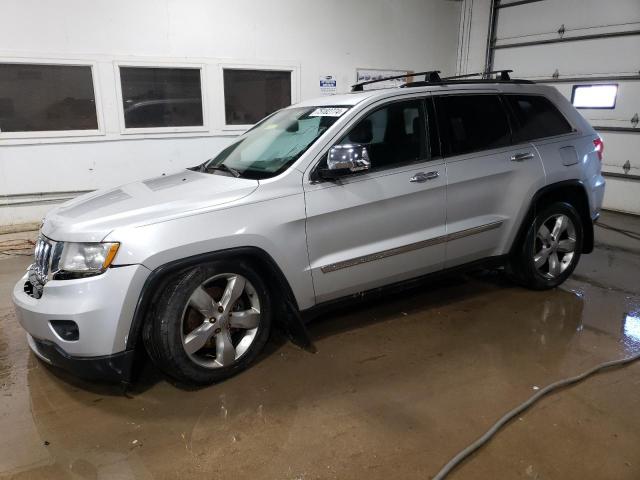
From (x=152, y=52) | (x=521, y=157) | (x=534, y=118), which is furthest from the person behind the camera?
(x=152, y=52)

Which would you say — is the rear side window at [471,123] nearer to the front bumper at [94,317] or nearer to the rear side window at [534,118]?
the rear side window at [534,118]

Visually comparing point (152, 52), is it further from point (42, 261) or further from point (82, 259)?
point (82, 259)

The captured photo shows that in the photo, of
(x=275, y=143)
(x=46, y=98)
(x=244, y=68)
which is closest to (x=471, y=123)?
(x=275, y=143)

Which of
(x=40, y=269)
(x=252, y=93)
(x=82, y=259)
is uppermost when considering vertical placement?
(x=252, y=93)

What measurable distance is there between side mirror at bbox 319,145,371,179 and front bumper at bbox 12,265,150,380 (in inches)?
48.3

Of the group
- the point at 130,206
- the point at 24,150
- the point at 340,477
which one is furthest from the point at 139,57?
the point at 340,477

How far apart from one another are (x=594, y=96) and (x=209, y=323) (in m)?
7.43

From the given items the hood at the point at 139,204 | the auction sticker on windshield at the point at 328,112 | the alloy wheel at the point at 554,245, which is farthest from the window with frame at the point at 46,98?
the alloy wheel at the point at 554,245

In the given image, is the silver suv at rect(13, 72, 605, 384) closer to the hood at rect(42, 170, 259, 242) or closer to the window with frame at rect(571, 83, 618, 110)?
the hood at rect(42, 170, 259, 242)

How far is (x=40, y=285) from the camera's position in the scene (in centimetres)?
268

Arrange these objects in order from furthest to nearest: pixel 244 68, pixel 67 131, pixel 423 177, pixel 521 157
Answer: pixel 244 68 → pixel 67 131 → pixel 521 157 → pixel 423 177

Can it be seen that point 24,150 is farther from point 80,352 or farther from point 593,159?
point 593,159

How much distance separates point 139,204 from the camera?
2.73m

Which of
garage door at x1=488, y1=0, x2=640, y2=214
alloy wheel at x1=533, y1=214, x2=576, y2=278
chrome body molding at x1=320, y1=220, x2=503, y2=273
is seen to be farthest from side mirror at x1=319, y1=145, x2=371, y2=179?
garage door at x1=488, y1=0, x2=640, y2=214
